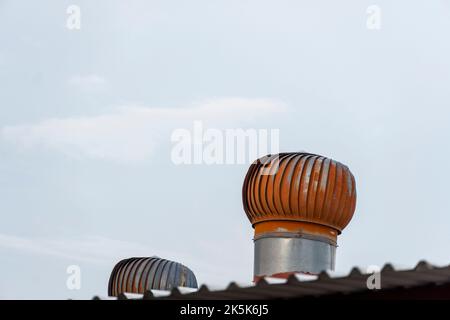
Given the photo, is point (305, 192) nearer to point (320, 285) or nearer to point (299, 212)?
point (299, 212)

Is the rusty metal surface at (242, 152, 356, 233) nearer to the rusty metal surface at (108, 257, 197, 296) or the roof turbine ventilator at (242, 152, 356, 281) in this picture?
the roof turbine ventilator at (242, 152, 356, 281)

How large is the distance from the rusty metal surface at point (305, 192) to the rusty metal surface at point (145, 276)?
4.15 m

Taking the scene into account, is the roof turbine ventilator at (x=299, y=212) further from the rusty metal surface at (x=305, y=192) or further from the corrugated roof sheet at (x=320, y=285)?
the corrugated roof sheet at (x=320, y=285)

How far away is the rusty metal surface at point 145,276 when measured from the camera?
22328 mm

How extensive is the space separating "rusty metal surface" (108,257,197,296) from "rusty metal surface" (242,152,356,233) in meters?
4.15

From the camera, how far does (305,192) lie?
728 inches

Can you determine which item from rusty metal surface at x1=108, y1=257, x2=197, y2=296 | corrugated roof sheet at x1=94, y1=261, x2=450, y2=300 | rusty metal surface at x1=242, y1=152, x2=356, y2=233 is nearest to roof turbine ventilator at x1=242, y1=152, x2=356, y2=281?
rusty metal surface at x1=242, y1=152, x2=356, y2=233

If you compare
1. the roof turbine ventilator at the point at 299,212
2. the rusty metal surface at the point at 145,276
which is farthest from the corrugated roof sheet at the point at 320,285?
the rusty metal surface at the point at 145,276

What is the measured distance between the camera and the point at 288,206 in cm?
1855

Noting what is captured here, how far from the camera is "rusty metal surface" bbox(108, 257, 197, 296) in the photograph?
73.3 ft

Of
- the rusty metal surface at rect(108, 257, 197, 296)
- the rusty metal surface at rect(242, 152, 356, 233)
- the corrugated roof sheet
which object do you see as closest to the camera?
the corrugated roof sheet
